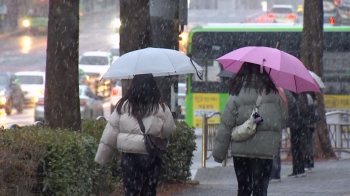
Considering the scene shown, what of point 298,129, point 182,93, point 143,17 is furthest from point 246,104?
point 182,93

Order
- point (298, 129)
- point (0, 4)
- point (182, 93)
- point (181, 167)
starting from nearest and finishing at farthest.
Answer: point (181, 167) < point (298, 129) < point (182, 93) < point (0, 4)

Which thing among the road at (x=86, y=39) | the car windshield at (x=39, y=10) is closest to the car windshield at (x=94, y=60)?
the road at (x=86, y=39)

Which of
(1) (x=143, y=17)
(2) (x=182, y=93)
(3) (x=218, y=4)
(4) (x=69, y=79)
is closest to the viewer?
(4) (x=69, y=79)

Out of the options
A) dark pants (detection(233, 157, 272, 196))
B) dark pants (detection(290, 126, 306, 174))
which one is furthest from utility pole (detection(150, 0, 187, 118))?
dark pants (detection(233, 157, 272, 196))

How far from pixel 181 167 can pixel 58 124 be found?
2269mm

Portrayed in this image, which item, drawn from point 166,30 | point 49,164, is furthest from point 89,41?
point 49,164

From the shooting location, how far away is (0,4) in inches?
2235

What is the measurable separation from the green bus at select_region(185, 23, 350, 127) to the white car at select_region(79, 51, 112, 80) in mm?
16538

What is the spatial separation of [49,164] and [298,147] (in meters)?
5.44

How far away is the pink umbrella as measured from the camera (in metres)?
6.96

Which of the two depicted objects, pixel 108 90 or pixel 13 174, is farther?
pixel 108 90

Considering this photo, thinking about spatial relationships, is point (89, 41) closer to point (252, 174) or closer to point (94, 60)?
point (94, 60)

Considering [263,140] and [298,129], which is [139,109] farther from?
[298,129]

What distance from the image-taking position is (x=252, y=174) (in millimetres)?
6926
